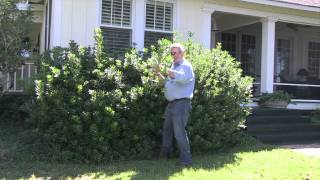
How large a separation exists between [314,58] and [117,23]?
9.95 m

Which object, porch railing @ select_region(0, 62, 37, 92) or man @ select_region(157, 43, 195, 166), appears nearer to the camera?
man @ select_region(157, 43, 195, 166)

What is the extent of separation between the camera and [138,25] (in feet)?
37.2

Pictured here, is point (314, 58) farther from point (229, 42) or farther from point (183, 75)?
point (183, 75)

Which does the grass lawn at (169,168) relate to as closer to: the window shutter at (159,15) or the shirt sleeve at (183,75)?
the shirt sleeve at (183,75)

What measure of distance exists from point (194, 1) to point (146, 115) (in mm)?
4485

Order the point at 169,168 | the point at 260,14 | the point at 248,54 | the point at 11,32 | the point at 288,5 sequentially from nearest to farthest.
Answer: the point at 169,168
the point at 11,32
the point at 288,5
the point at 260,14
the point at 248,54

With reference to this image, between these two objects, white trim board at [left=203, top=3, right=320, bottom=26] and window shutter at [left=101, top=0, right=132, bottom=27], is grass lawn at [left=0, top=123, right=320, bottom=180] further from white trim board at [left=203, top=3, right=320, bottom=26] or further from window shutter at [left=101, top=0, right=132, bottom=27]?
white trim board at [left=203, top=3, right=320, bottom=26]

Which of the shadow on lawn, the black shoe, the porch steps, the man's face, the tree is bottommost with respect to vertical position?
the shadow on lawn

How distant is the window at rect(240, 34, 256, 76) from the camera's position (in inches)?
666

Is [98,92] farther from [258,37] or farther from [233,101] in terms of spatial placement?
[258,37]

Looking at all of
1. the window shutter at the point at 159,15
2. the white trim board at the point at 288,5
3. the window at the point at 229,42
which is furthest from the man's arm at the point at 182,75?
the window at the point at 229,42

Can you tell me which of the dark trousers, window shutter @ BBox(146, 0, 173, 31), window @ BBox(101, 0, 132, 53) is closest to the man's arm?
the dark trousers

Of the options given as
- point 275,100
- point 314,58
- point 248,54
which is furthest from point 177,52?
point 314,58

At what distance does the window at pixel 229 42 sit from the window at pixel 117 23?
5771 mm
